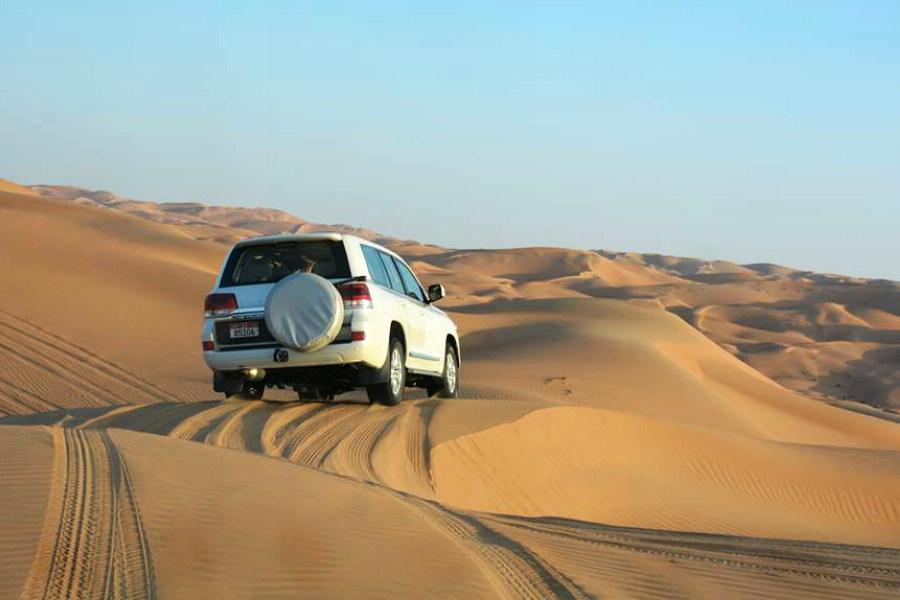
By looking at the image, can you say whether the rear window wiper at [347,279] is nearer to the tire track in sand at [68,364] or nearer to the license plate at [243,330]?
the license plate at [243,330]

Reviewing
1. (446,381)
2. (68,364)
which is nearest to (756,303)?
(68,364)

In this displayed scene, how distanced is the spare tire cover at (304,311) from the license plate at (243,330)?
283 mm

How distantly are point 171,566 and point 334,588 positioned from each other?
0.70 meters

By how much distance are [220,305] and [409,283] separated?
8.46ft

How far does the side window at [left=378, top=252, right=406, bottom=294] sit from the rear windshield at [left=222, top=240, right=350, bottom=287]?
1050 millimetres

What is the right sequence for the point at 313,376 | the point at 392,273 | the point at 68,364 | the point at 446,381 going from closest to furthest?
the point at 313,376
the point at 392,273
the point at 446,381
the point at 68,364

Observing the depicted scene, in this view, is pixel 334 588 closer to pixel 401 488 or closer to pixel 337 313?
pixel 401 488

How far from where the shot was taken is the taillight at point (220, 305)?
10945 mm

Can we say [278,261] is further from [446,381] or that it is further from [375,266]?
[446,381]

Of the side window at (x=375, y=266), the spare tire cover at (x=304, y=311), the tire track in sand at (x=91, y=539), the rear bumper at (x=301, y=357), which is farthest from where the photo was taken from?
the side window at (x=375, y=266)

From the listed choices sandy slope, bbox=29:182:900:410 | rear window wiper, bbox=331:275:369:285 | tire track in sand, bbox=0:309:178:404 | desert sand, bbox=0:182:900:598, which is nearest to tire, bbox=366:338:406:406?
desert sand, bbox=0:182:900:598

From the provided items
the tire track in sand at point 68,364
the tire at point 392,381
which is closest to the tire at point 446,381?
the tire at point 392,381

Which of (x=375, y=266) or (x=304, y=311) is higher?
(x=375, y=266)

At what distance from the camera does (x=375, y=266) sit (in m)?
11.7
